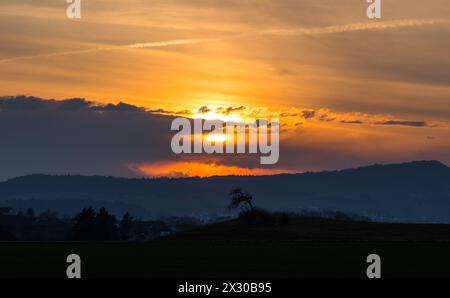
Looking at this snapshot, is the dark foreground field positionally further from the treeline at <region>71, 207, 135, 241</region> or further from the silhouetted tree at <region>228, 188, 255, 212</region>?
the treeline at <region>71, 207, 135, 241</region>

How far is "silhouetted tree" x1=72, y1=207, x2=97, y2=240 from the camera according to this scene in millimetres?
155750

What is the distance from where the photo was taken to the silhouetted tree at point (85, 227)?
156m

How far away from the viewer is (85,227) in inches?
6245

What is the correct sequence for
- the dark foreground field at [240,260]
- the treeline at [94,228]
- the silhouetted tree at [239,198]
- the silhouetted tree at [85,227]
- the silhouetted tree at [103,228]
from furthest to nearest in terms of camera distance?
the silhouetted tree at [85,227] < the treeline at [94,228] < the silhouetted tree at [103,228] < the silhouetted tree at [239,198] < the dark foreground field at [240,260]

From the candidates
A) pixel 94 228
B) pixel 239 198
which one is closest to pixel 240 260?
pixel 239 198

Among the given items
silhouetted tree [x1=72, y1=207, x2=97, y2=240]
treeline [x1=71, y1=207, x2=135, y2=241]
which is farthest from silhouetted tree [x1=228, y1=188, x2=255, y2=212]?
silhouetted tree [x1=72, y1=207, x2=97, y2=240]

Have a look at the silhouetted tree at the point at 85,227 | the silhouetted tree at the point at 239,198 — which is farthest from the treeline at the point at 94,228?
the silhouetted tree at the point at 239,198

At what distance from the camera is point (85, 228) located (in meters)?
158

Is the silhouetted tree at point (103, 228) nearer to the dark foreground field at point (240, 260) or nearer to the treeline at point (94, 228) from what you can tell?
the treeline at point (94, 228)

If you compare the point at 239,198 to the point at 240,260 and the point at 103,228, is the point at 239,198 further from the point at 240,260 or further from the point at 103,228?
the point at 240,260

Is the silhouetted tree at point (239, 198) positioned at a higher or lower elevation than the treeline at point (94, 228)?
higher

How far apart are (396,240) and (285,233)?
21.4 m
